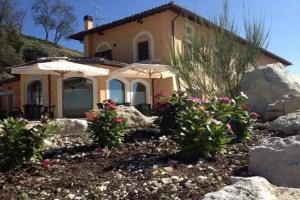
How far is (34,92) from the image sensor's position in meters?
21.6

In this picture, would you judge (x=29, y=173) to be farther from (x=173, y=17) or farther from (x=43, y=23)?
(x=43, y=23)

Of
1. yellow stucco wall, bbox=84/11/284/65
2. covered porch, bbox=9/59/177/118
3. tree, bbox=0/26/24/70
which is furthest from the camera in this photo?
tree, bbox=0/26/24/70

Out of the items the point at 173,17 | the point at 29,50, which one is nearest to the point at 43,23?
the point at 29,50

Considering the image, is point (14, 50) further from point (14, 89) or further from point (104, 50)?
point (104, 50)

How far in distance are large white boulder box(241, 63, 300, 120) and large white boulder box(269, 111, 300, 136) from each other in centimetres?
203

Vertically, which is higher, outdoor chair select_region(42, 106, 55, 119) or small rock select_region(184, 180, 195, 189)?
outdoor chair select_region(42, 106, 55, 119)

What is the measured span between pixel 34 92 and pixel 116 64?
430cm

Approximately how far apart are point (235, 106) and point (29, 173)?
3.52m

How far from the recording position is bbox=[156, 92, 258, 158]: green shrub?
18.7 feet

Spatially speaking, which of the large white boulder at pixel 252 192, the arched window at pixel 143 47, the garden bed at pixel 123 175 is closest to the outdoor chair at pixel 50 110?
the arched window at pixel 143 47

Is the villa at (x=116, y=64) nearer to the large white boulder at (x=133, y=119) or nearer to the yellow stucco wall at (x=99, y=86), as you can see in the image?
the yellow stucco wall at (x=99, y=86)

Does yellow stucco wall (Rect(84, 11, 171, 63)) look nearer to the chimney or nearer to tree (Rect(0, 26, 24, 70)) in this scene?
the chimney

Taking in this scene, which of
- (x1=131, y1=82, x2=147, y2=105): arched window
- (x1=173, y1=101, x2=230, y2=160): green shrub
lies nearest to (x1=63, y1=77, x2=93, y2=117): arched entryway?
(x1=131, y1=82, x2=147, y2=105): arched window

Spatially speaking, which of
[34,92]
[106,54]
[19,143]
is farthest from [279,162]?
[106,54]
